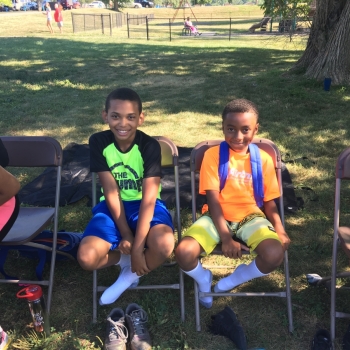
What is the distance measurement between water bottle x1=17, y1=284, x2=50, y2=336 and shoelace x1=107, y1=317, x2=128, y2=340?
0.42 metres

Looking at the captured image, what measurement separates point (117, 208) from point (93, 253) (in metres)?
0.39

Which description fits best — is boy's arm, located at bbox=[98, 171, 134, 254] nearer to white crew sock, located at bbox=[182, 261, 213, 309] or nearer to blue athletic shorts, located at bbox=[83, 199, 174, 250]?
blue athletic shorts, located at bbox=[83, 199, 174, 250]

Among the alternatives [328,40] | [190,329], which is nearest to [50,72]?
[328,40]

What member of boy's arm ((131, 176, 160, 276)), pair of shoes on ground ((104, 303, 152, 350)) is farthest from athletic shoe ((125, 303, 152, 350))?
boy's arm ((131, 176, 160, 276))

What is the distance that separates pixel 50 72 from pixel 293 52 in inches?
370

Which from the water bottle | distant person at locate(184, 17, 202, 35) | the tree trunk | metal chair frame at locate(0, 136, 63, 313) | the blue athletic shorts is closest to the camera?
Answer: the water bottle

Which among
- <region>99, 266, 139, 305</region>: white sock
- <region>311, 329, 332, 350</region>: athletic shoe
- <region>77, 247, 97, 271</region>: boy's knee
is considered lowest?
<region>311, 329, 332, 350</region>: athletic shoe

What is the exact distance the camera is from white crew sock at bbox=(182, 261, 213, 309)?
2698 mm

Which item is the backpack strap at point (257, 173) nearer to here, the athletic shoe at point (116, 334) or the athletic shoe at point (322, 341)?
the athletic shoe at point (322, 341)

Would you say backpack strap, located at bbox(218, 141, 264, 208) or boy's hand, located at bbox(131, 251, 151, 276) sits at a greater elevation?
backpack strap, located at bbox(218, 141, 264, 208)

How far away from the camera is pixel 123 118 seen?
2.83 meters

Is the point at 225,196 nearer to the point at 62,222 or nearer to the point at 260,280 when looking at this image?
the point at 260,280

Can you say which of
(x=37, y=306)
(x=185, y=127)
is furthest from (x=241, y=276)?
(x=185, y=127)

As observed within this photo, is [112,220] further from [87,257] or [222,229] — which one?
[222,229]
